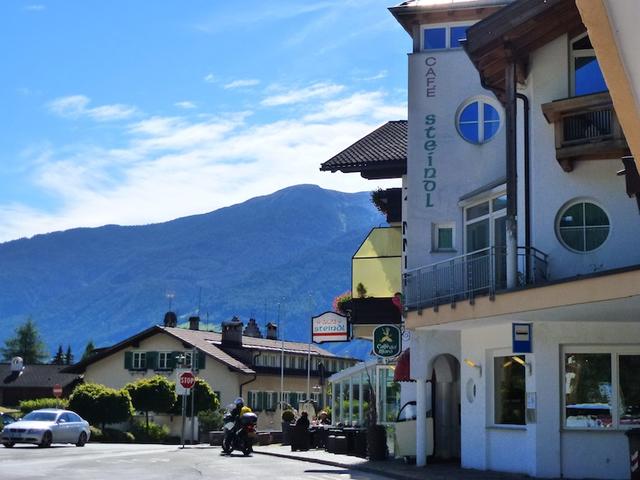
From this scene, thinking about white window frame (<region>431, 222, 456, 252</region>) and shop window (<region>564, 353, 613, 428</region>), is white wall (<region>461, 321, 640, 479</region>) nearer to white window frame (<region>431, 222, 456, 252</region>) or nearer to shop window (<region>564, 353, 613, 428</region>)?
shop window (<region>564, 353, 613, 428</region>)

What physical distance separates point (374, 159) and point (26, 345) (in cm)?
13060

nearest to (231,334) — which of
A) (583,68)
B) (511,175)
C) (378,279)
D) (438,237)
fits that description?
(378,279)

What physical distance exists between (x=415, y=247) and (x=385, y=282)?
22.7ft

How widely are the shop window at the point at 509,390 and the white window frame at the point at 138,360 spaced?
58728 millimetres

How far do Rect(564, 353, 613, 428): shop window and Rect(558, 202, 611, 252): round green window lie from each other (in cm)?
214

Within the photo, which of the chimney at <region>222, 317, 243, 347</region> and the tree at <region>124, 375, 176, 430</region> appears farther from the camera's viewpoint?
the chimney at <region>222, 317, 243, 347</region>

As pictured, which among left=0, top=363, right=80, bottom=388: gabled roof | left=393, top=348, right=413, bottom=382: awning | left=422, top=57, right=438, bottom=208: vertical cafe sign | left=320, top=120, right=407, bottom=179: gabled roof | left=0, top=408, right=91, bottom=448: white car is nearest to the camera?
left=422, top=57, right=438, bottom=208: vertical cafe sign

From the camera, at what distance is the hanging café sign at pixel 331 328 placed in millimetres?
41344

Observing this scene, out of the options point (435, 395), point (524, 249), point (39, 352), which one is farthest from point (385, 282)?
point (39, 352)

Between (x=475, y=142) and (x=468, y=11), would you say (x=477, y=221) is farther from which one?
(x=468, y=11)

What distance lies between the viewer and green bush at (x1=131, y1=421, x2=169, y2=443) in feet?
205

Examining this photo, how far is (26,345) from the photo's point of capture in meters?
157

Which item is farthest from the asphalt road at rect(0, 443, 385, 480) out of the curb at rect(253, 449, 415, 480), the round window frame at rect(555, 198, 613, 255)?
the round window frame at rect(555, 198, 613, 255)

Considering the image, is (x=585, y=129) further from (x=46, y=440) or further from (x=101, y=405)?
(x=101, y=405)
